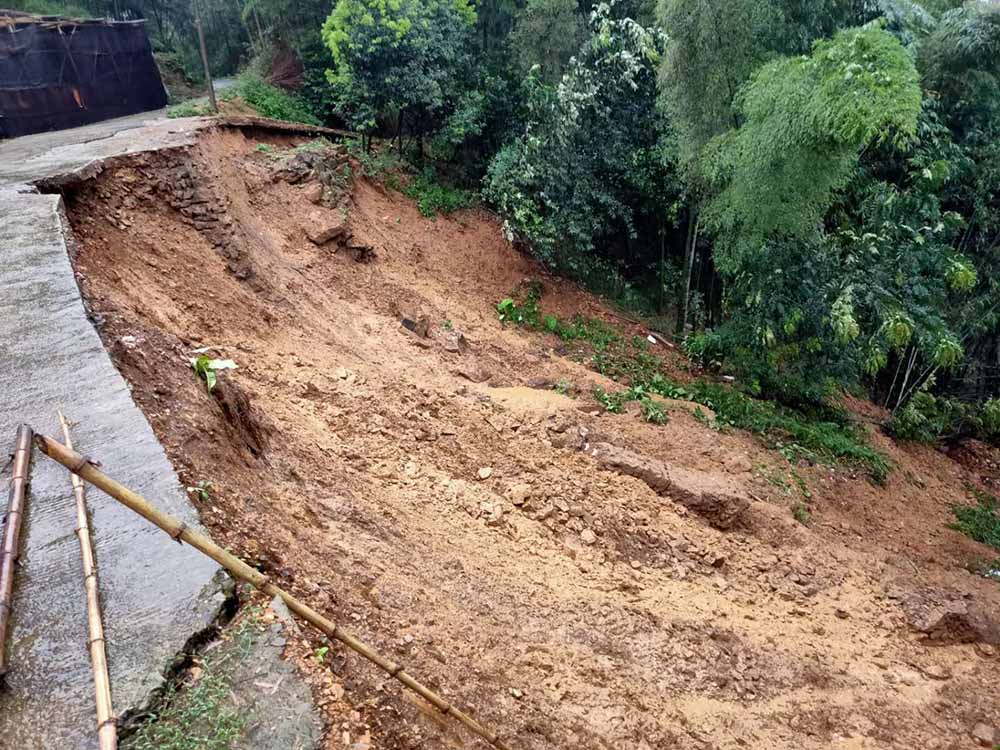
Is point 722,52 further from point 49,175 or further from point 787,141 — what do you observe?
point 49,175

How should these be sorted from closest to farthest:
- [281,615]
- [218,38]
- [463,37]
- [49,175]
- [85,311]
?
[281,615] → [85,311] → [49,175] → [463,37] → [218,38]

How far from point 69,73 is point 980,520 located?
1412 cm

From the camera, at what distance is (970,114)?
8.20m

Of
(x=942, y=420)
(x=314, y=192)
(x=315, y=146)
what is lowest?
(x=942, y=420)

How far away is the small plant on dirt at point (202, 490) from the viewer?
2891mm

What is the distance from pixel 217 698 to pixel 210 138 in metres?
8.05

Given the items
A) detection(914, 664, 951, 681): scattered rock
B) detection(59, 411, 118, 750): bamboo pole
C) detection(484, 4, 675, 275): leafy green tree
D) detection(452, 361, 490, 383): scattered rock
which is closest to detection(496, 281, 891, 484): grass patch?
detection(452, 361, 490, 383): scattered rock

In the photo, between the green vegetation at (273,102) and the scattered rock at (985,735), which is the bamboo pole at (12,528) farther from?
the green vegetation at (273,102)

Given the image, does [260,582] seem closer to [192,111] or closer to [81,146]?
[81,146]

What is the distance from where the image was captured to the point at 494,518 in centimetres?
518

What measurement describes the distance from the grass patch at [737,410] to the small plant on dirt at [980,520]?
0.98 meters

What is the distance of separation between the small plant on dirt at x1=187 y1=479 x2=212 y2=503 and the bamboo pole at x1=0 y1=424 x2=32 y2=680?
0.62m

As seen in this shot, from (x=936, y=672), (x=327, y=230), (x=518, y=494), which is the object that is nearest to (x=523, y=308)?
(x=327, y=230)

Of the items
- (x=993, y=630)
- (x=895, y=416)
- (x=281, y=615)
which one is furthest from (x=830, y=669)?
(x=895, y=416)
